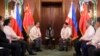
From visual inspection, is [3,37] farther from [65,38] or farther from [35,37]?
[65,38]

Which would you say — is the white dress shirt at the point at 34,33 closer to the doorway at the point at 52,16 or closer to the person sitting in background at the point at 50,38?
the person sitting in background at the point at 50,38

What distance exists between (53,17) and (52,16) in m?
0.07

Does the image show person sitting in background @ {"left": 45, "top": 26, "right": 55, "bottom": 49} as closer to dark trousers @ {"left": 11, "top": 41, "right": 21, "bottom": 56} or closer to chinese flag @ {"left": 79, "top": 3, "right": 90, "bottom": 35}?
chinese flag @ {"left": 79, "top": 3, "right": 90, "bottom": 35}

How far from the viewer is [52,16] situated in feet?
43.0

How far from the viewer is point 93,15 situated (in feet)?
40.1

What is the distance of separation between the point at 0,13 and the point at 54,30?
8.92ft

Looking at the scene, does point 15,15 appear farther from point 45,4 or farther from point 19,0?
point 45,4

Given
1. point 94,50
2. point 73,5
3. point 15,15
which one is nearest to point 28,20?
point 15,15

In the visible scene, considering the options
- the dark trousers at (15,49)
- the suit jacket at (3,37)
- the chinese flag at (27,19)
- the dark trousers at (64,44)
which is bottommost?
the dark trousers at (64,44)

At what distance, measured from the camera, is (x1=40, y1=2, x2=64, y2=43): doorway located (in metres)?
12.8

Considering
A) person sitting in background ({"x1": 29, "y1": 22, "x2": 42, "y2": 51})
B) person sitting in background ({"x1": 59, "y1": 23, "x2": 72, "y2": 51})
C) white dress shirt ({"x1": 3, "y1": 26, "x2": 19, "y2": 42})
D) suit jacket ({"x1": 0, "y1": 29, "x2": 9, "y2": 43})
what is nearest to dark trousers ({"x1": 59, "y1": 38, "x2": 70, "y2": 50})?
person sitting in background ({"x1": 59, "y1": 23, "x2": 72, "y2": 51})

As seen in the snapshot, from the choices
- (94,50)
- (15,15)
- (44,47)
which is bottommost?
(44,47)

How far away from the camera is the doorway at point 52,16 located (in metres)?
12.8

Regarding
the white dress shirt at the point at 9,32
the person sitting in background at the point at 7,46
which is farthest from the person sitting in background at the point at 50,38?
the person sitting in background at the point at 7,46
